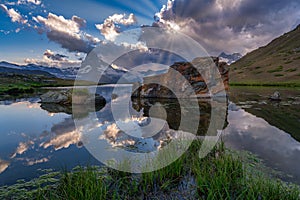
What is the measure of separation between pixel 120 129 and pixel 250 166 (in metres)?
8.34

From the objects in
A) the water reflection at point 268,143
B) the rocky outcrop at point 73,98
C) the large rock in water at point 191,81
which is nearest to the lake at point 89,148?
the water reflection at point 268,143

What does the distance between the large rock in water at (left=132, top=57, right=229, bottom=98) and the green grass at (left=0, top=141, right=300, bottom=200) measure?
80.2 ft

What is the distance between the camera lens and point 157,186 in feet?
17.9

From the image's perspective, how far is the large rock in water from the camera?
29.7 m

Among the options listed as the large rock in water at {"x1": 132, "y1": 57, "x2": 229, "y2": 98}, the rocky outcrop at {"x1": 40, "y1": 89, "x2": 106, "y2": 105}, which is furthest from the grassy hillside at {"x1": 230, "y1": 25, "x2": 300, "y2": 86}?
the rocky outcrop at {"x1": 40, "y1": 89, "x2": 106, "y2": 105}

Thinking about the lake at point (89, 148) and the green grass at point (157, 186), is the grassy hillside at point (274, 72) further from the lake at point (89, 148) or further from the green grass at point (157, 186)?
the green grass at point (157, 186)

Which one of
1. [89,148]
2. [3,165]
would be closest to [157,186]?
[89,148]

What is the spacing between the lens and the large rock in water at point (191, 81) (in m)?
29.7

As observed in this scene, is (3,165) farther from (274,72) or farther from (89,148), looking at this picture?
(274,72)

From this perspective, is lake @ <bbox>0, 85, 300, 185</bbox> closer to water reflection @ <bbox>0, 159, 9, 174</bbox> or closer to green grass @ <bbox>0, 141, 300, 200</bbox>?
water reflection @ <bbox>0, 159, 9, 174</bbox>

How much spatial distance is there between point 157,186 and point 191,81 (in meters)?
25.8

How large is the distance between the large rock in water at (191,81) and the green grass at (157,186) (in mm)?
24433

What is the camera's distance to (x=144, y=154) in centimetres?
819

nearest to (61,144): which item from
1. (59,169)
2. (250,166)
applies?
(59,169)
